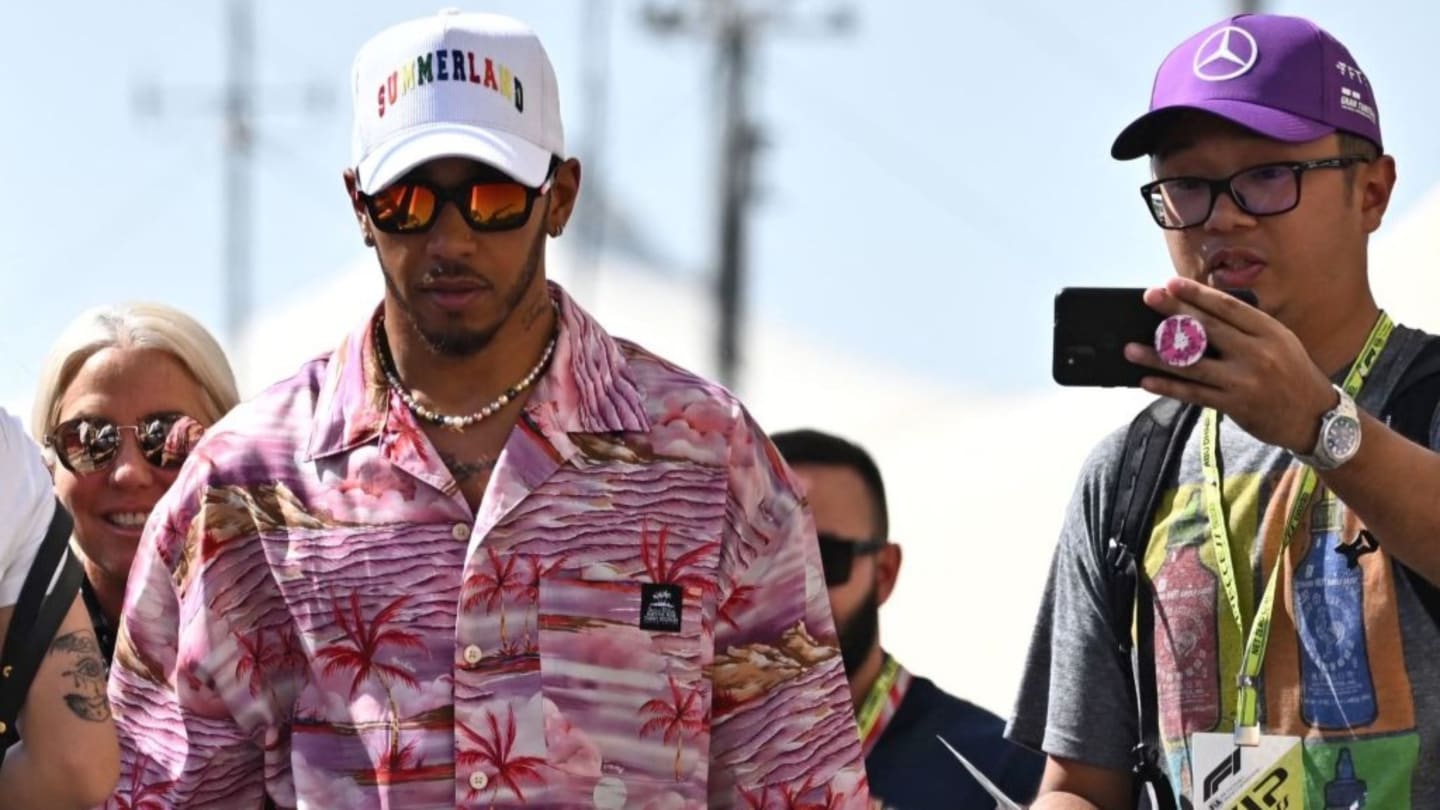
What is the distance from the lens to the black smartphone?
395 centimetres

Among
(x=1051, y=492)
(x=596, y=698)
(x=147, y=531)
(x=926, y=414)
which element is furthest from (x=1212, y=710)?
(x=926, y=414)

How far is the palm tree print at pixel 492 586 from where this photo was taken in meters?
4.17

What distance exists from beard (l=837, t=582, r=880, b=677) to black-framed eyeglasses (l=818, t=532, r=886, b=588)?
0.08 metres

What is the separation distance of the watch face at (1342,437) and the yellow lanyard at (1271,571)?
0.29 meters

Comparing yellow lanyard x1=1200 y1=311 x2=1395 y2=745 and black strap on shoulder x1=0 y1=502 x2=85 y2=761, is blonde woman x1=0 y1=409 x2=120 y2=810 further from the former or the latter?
yellow lanyard x1=1200 y1=311 x2=1395 y2=745

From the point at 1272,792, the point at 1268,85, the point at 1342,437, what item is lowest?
the point at 1272,792

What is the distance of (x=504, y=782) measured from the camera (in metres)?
4.12

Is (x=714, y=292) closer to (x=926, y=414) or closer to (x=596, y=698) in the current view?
(x=926, y=414)

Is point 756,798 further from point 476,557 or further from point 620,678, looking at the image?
point 476,557

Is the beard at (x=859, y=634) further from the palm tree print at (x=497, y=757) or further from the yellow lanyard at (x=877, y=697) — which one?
the palm tree print at (x=497, y=757)

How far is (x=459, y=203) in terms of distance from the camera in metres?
4.26

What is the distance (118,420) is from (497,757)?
2.06 metres

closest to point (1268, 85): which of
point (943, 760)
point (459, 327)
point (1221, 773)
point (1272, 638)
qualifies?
point (1272, 638)

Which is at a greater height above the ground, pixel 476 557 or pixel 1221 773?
pixel 476 557
